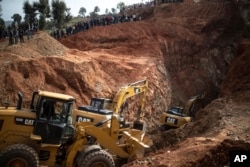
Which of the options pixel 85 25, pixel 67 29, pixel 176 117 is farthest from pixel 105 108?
pixel 85 25

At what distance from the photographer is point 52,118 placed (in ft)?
35.8

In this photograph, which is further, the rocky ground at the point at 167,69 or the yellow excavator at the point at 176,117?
the yellow excavator at the point at 176,117

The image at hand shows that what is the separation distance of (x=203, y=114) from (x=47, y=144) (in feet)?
32.1

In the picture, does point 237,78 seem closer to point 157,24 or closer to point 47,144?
point 157,24

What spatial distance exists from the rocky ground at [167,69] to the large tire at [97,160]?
102 centimetres

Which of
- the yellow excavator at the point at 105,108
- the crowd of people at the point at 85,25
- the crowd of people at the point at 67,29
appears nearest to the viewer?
the yellow excavator at the point at 105,108

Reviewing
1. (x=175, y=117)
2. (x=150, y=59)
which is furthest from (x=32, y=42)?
(x=175, y=117)

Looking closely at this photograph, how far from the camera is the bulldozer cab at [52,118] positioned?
10.7 m

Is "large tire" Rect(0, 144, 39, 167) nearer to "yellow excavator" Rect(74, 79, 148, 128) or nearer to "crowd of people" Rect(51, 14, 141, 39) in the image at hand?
"yellow excavator" Rect(74, 79, 148, 128)

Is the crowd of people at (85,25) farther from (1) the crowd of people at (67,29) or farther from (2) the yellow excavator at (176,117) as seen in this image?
(2) the yellow excavator at (176,117)

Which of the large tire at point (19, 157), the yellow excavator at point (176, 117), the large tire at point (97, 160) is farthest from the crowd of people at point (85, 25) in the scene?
the large tire at point (19, 157)

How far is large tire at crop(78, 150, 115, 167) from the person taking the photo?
34.8 feet

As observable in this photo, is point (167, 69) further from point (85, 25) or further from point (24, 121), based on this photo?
point (24, 121)

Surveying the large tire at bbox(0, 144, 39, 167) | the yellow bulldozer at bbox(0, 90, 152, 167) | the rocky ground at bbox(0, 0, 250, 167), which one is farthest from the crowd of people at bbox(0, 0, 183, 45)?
the large tire at bbox(0, 144, 39, 167)
